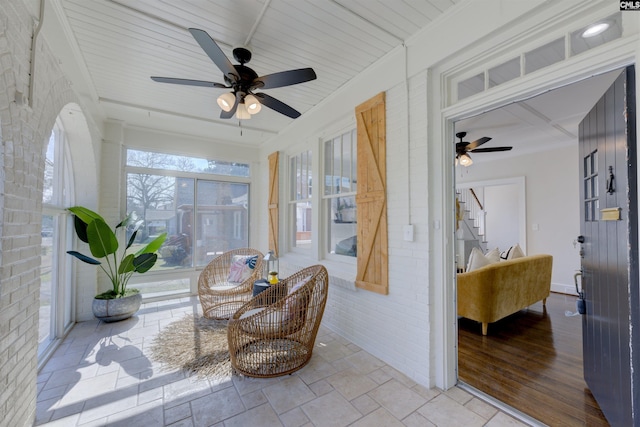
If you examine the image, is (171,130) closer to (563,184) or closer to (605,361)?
(605,361)

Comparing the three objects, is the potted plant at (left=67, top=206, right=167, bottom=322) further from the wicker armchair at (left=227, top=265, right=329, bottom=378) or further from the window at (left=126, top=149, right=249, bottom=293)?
the wicker armchair at (left=227, top=265, right=329, bottom=378)

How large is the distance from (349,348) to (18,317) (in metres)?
2.65

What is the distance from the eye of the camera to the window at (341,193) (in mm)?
3318

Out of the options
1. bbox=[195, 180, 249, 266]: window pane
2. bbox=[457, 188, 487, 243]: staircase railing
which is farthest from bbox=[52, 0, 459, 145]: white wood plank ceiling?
bbox=[457, 188, 487, 243]: staircase railing

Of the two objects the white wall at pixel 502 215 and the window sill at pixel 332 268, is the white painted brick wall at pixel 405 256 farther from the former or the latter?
the white wall at pixel 502 215

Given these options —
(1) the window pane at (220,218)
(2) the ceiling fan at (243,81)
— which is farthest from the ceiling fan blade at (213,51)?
(1) the window pane at (220,218)

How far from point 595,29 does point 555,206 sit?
4.73 metres

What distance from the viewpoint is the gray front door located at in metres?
1.43

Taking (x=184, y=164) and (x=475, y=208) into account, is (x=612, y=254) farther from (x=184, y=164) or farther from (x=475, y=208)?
(x=475, y=208)

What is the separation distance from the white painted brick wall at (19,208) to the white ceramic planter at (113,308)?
6.24 ft

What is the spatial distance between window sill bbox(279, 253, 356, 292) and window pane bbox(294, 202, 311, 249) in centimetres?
23

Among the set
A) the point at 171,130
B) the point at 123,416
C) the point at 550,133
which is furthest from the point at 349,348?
the point at 550,133

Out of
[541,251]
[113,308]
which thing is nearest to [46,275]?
[113,308]

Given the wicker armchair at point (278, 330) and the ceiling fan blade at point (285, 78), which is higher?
the ceiling fan blade at point (285, 78)
